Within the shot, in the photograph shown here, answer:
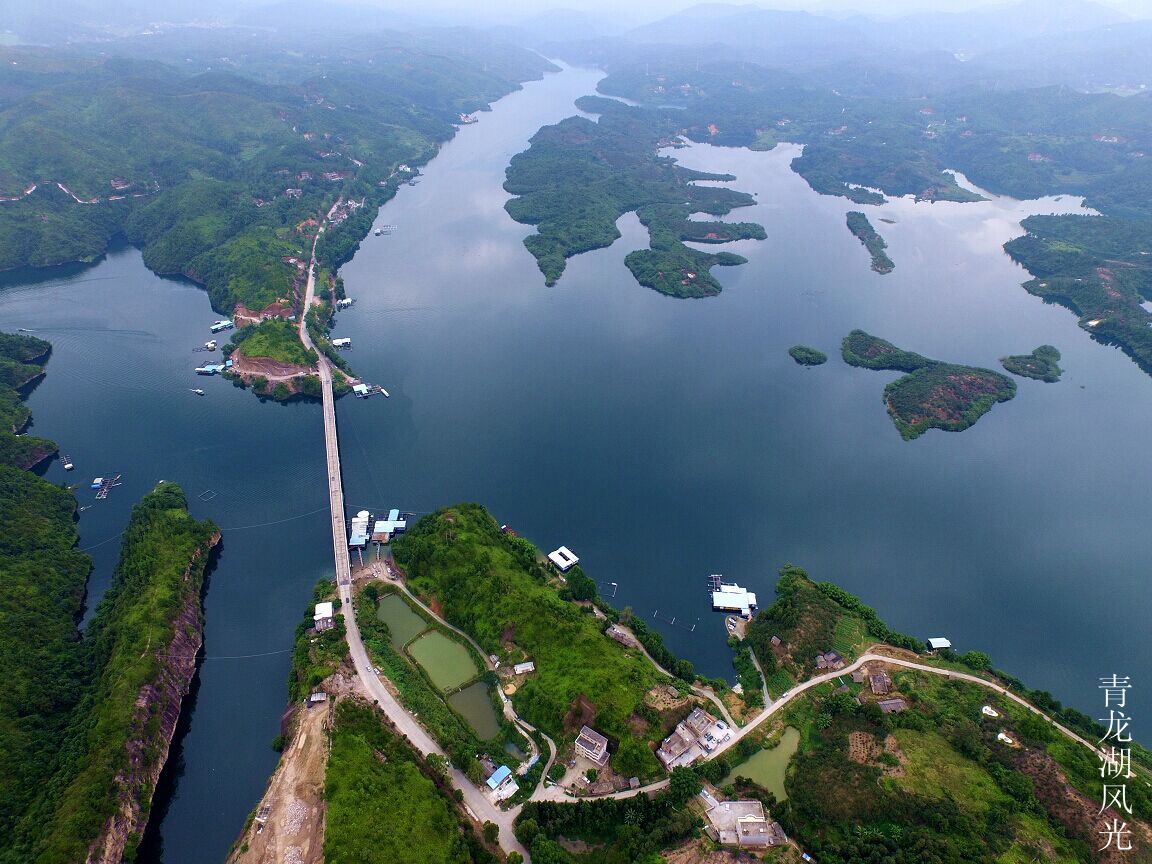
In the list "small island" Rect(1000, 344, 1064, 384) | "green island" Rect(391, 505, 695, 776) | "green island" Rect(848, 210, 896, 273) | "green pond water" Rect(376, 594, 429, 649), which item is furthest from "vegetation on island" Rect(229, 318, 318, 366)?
"green island" Rect(848, 210, 896, 273)

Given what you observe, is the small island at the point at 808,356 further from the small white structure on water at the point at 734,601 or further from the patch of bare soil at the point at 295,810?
the patch of bare soil at the point at 295,810

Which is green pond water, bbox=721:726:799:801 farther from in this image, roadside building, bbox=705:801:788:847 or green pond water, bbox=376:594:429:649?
green pond water, bbox=376:594:429:649

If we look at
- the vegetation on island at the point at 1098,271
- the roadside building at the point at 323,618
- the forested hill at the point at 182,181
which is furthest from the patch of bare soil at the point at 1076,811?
the forested hill at the point at 182,181

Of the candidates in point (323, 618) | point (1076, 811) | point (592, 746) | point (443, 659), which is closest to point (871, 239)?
point (1076, 811)

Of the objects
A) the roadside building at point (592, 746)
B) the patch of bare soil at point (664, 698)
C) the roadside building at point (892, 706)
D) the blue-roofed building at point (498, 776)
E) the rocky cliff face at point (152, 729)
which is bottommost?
the rocky cliff face at point (152, 729)

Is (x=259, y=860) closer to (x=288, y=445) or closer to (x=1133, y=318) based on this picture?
(x=288, y=445)
